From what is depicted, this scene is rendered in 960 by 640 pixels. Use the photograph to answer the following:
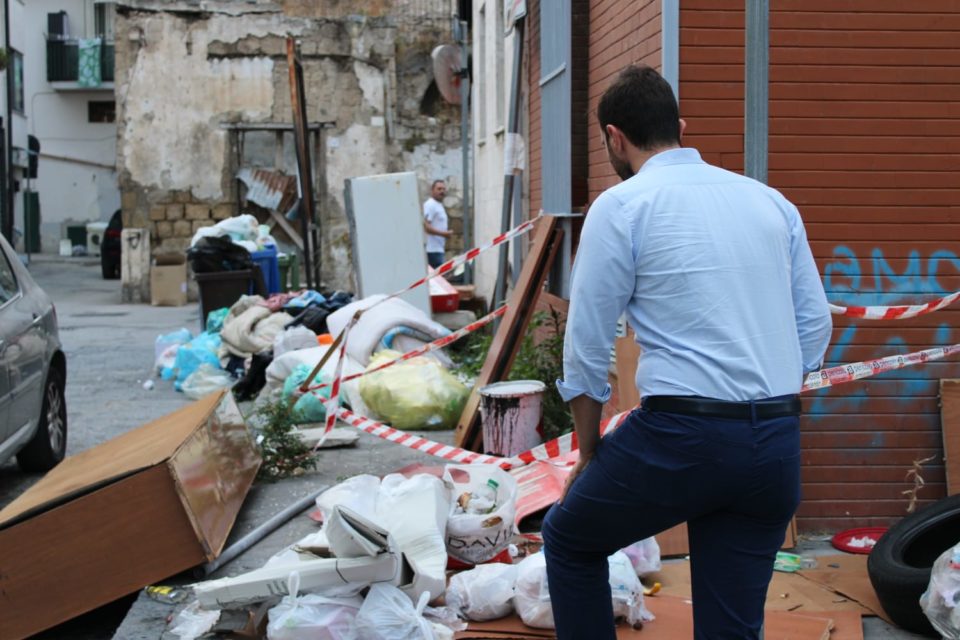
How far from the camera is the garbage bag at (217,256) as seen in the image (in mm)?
13852

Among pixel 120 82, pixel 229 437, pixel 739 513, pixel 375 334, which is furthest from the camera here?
pixel 120 82

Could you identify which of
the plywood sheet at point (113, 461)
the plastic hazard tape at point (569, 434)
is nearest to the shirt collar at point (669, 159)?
the plastic hazard tape at point (569, 434)

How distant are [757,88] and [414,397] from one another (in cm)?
488

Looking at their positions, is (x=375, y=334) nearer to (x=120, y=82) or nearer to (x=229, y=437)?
(x=229, y=437)

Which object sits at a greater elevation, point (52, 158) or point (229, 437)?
point (52, 158)

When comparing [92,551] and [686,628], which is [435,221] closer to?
[92,551]

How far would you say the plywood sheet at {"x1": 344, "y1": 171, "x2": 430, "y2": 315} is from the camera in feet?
41.1

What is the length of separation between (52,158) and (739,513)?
4207cm

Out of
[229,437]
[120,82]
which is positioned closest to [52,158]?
[120,82]

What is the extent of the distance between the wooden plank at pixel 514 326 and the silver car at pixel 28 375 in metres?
2.68

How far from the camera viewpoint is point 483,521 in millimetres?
4652

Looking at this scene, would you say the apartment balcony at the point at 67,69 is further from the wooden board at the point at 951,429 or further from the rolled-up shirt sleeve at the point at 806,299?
the rolled-up shirt sleeve at the point at 806,299

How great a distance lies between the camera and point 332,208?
21.5 m

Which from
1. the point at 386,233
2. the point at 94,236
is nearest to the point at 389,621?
the point at 386,233
